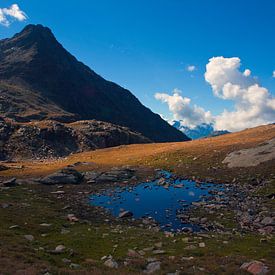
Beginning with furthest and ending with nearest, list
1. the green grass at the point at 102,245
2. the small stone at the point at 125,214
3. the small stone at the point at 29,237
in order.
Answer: the small stone at the point at 125,214
the small stone at the point at 29,237
the green grass at the point at 102,245

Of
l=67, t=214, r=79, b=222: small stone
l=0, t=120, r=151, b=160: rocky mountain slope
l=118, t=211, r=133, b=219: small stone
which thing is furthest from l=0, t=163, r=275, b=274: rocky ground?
l=0, t=120, r=151, b=160: rocky mountain slope

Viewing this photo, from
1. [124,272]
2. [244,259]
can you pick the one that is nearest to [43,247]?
[124,272]

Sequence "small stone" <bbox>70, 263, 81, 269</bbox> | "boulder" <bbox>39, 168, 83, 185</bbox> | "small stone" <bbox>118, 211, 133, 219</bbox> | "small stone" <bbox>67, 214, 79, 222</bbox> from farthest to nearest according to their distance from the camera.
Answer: "boulder" <bbox>39, 168, 83, 185</bbox> < "small stone" <bbox>118, 211, 133, 219</bbox> < "small stone" <bbox>67, 214, 79, 222</bbox> < "small stone" <bbox>70, 263, 81, 269</bbox>

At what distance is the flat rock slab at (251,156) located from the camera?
65812 millimetres

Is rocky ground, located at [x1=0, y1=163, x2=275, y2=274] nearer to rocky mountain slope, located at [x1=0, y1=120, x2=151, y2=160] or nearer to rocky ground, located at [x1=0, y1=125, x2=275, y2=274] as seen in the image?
rocky ground, located at [x1=0, y1=125, x2=275, y2=274]

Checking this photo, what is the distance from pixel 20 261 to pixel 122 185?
38.3 metres

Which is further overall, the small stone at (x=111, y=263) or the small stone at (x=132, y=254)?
the small stone at (x=132, y=254)

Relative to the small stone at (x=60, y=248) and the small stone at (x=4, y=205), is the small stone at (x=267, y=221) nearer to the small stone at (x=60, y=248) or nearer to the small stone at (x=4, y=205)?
the small stone at (x=60, y=248)

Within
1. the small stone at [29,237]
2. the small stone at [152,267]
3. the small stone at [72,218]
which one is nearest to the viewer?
the small stone at [152,267]

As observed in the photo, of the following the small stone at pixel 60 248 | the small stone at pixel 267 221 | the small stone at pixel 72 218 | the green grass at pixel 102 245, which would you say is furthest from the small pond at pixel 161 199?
the small stone at pixel 60 248

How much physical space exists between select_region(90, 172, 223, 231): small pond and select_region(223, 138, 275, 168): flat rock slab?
11.5 m

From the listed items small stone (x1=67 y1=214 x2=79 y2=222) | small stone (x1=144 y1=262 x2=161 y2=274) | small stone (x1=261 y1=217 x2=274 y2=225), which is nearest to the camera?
small stone (x1=144 y1=262 x2=161 y2=274)

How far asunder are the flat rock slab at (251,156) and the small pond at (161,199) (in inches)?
454

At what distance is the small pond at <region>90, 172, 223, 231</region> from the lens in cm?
4143
